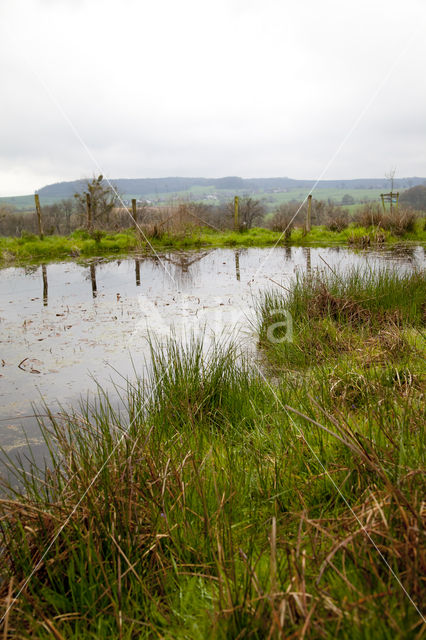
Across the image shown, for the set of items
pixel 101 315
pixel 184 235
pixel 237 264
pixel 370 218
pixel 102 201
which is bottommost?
pixel 101 315

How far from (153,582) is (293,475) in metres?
0.75

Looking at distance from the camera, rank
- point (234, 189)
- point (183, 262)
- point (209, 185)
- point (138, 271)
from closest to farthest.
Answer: point (138, 271), point (183, 262), point (234, 189), point (209, 185)

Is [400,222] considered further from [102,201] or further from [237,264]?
[102,201]

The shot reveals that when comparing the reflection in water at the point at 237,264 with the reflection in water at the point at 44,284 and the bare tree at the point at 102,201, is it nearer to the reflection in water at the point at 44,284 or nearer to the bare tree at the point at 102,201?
the reflection in water at the point at 44,284

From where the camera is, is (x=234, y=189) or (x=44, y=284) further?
(x=234, y=189)

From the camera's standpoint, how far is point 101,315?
6.70 metres

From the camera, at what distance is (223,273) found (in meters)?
10.2

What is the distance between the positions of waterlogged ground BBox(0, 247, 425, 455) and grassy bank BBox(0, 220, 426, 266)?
228cm

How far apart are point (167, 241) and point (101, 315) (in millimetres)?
9922

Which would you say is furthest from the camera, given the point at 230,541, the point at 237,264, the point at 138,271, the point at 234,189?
the point at 234,189

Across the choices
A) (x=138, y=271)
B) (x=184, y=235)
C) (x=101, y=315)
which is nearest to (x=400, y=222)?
(x=184, y=235)

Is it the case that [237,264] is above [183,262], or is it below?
A: below

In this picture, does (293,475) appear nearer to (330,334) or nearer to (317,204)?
(330,334)

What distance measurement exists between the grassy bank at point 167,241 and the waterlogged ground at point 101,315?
228 centimetres
